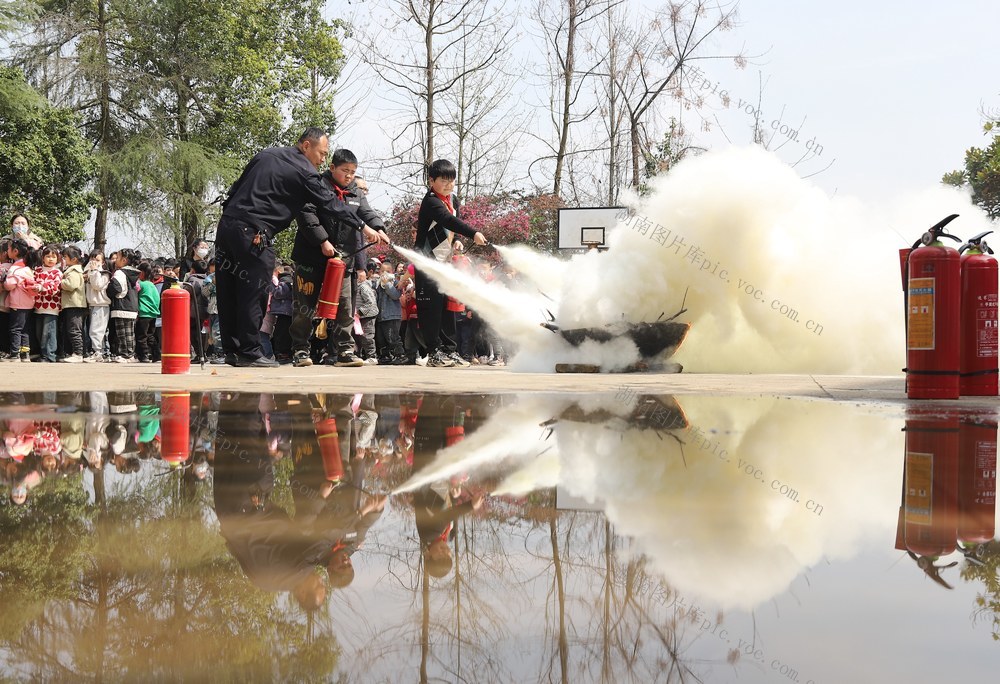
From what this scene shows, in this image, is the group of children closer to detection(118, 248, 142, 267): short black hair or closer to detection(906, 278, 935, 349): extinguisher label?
detection(118, 248, 142, 267): short black hair

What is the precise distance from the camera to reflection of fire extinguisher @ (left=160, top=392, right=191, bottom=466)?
4176mm

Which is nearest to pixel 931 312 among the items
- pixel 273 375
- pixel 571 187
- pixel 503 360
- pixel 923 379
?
pixel 923 379

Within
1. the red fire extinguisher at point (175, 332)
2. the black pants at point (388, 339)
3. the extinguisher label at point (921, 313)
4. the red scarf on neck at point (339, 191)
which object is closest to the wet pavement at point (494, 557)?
the extinguisher label at point (921, 313)

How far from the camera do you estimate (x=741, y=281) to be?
13.1 metres

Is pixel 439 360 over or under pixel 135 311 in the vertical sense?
under

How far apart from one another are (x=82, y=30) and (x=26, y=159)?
9670mm

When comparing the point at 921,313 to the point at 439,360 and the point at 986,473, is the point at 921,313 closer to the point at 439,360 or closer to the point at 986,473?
the point at 986,473

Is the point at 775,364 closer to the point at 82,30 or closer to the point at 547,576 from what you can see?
the point at 547,576

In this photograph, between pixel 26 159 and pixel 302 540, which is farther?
pixel 26 159

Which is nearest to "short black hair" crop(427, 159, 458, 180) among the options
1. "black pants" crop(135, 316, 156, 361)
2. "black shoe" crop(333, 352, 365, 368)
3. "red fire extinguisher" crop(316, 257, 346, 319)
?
"red fire extinguisher" crop(316, 257, 346, 319)

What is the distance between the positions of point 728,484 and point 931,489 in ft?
2.28

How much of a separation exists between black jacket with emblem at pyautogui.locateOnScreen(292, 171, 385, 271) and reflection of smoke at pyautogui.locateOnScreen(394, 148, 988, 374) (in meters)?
2.19

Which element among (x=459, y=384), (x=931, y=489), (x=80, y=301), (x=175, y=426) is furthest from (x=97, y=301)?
(x=931, y=489)

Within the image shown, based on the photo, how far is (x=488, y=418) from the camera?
19.4ft
